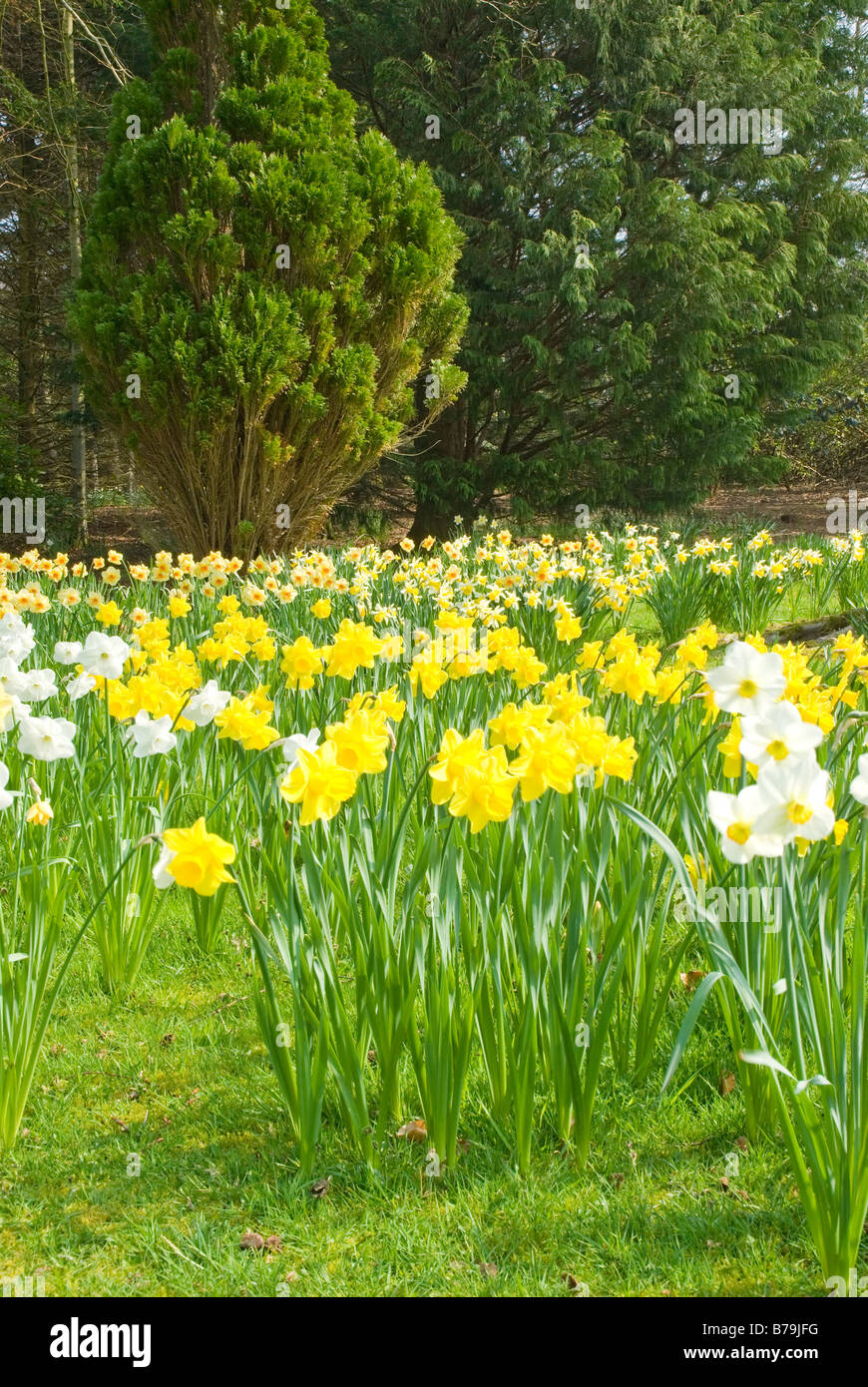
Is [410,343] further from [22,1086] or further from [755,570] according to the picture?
[22,1086]

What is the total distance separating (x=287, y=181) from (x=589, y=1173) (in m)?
6.85

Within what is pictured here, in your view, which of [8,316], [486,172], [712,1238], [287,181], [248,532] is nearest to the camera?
[712,1238]

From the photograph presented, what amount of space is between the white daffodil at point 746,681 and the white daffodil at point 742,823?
0.54 ft

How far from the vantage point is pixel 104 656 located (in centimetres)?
231

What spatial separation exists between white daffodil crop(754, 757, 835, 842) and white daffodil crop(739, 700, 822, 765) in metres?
0.02

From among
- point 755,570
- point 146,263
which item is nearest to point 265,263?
point 146,263

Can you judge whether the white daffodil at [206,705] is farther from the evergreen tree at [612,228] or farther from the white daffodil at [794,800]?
the evergreen tree at [612,228]

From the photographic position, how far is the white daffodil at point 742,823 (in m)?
1.21

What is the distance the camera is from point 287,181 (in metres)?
6.83
